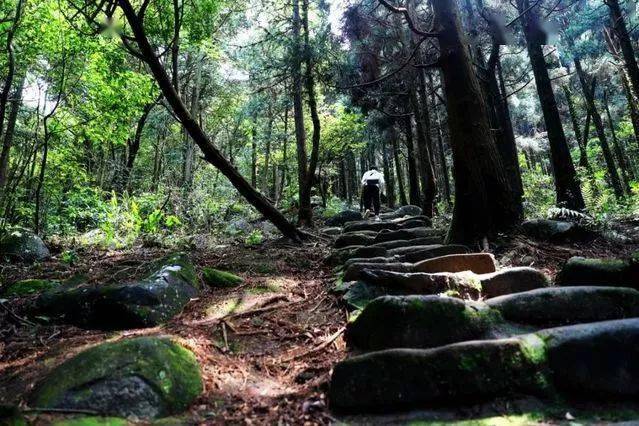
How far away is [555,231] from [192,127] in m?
6.16

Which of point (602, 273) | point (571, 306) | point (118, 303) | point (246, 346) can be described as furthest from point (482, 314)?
point (118, 303)

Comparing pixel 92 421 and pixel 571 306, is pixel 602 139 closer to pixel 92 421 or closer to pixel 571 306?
pixel 571 306

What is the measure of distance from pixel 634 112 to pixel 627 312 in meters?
12.4

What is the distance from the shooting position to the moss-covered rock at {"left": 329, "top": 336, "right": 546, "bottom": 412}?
248cm

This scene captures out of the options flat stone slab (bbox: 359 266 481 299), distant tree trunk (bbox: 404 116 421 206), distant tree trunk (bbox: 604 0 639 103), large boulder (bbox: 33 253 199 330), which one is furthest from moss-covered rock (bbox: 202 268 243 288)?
distant tree trunk (bbox: 404 116 421 206)

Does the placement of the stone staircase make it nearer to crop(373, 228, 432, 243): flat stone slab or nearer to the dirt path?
the dirt path

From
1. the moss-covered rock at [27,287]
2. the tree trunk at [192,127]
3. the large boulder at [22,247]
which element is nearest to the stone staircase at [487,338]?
the moss-covered rock at [27,287]

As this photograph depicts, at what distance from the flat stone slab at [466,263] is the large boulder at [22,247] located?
6610 mm

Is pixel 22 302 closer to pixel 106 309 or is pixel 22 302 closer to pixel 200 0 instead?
pixel 106 309

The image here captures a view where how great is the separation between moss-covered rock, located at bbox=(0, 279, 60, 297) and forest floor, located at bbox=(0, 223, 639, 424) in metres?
0.49

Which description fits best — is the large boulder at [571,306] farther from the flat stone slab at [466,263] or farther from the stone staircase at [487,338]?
the flat stone slab at [466,263]

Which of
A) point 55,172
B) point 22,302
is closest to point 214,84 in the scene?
point 55,172

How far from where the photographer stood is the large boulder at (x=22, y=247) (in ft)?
22.7

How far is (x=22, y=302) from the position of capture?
4531 millimetres
